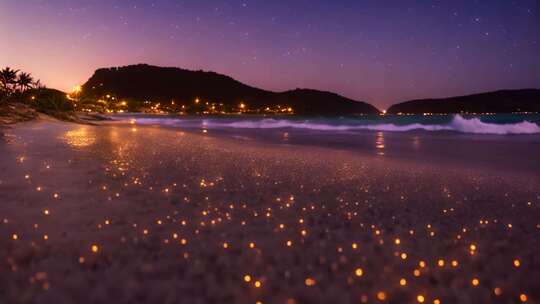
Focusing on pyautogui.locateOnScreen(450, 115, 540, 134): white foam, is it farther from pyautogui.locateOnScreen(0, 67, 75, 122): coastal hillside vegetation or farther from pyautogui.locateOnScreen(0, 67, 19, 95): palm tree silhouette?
pyautogui.locateOnScreen(0, 67, 19, 95): palm tree silhouette

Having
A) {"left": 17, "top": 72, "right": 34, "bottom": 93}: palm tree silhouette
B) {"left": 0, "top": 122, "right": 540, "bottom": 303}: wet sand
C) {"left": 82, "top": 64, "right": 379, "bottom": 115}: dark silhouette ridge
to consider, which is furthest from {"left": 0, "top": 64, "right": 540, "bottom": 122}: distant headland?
{"left": 0, "top": 122, "right": 540, "bottom": 303}: wet sand

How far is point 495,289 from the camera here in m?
2.11

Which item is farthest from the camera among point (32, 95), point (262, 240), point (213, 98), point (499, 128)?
point (213, 98)

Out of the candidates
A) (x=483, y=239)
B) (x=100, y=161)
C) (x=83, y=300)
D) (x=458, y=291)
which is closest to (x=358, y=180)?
(x=483, y=239)

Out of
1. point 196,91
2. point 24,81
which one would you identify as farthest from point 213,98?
point 24,81

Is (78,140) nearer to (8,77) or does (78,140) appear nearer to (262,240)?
(262,240)

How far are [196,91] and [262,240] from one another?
15471cm

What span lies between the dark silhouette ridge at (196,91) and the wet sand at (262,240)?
472 ft

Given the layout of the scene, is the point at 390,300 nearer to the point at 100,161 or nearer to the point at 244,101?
the point at 100,161

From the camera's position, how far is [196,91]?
15150 centimetres

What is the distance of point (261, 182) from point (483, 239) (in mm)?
3049

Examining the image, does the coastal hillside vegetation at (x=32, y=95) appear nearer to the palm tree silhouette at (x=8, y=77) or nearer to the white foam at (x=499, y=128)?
the palm tree silhouette at (x=8, y=77)

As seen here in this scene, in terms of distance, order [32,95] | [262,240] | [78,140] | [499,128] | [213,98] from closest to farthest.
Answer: [262,240] → [78,140] → [499,128] → [32,95] → [213,98]

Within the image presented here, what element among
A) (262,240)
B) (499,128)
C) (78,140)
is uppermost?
(499,128)
